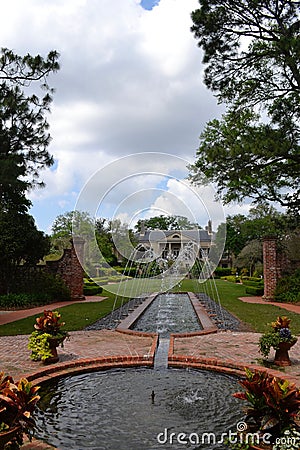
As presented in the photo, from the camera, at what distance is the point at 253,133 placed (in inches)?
466

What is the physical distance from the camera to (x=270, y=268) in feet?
55.9

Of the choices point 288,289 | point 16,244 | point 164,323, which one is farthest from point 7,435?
point 288,289

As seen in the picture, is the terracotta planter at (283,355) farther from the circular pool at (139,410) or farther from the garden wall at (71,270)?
the garden wall at (71,270)

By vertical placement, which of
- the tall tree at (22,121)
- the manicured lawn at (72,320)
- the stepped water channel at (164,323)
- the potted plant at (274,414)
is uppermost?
A: the tall tree at (22,121)

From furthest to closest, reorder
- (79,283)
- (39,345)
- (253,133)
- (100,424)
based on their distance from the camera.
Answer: (79,283) → (253,133) → (39,345) → (100,424)

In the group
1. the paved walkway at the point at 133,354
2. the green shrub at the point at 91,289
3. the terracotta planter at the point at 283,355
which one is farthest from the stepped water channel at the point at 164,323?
the green shrub at the point at 91,289

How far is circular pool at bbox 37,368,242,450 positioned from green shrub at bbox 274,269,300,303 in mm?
11225

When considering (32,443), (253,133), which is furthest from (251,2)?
(32,443)

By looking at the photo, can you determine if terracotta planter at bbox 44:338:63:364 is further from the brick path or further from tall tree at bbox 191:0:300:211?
tall tree at bbox 191:0:300:211

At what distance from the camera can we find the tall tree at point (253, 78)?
10812 millimetres

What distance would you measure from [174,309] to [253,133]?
22.1ft

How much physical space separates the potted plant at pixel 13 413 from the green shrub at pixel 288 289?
14.0m

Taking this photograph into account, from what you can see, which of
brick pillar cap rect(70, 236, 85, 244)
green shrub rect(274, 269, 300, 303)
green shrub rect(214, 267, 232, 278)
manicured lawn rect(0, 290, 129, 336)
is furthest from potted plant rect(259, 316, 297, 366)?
green shrub rect(214, 267, 232, 278)

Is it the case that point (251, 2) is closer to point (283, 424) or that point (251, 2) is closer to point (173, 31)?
point (173, 31)
